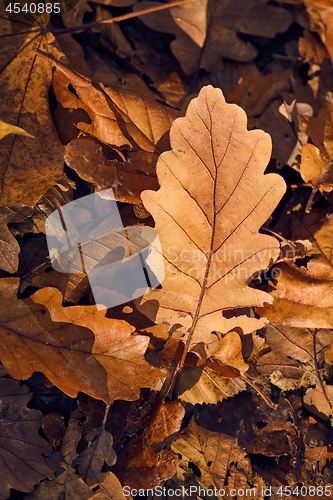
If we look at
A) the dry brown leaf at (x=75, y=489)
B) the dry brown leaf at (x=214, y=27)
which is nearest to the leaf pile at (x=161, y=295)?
the dry brown leaf at (x=75, y=489)

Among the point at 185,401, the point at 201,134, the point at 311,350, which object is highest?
the point at 201,134

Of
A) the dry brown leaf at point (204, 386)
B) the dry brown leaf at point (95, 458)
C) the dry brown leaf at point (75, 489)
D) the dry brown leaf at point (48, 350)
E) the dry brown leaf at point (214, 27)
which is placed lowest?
the dry brown leaf at point (75, 489)

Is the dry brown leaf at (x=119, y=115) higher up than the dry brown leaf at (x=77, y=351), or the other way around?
the dry brown leaf at (x=119, y=115)

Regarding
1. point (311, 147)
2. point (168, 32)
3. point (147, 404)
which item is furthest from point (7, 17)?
point (147, 404)

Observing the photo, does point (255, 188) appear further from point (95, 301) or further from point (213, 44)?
point (213, 44)

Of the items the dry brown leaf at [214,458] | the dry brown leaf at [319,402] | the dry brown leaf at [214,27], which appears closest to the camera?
the dry brown leaf at [214,458]

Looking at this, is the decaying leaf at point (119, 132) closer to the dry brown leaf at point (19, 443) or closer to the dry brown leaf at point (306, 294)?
the dry brown leaf at point (306, 294)

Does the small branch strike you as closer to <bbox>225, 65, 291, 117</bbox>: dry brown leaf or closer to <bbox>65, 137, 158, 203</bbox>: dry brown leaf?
<bbox>225, 65, 291, 117</bbox>: dry brown leaf

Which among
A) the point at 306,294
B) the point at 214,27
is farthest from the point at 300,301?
the point at 214,27
